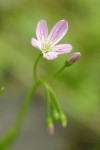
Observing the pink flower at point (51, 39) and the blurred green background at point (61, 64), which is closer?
the pink flower at point (51, 39)

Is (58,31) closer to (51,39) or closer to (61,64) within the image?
(51,39)

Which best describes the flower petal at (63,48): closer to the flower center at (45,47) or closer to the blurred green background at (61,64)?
the flower center at (45,47)

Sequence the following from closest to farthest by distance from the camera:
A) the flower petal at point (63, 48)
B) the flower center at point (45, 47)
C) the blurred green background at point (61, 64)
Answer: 1. the flower petal at point (63, 48)
2. the flower center at point (45, 47)
3. the blurred green background at point (61, 64)

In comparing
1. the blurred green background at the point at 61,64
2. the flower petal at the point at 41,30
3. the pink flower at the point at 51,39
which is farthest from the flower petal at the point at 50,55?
the blurred green background at the point at 61,64

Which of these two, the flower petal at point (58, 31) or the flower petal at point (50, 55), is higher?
the flower petal at point (58, 31)

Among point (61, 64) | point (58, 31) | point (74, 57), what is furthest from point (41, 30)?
point (61, 64)

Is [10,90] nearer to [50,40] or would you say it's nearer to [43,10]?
[43,10]

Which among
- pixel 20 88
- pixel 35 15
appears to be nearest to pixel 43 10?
pixel 35 15
